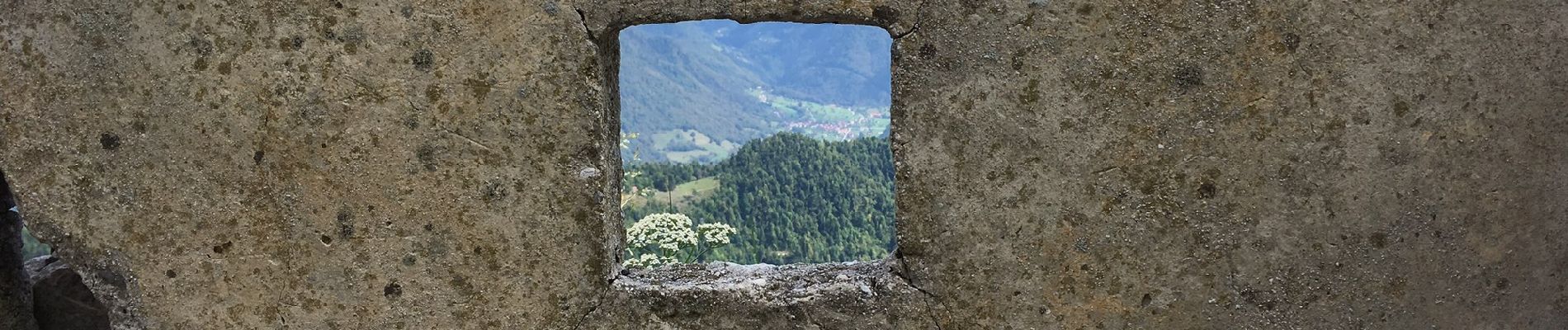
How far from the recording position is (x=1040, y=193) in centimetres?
198

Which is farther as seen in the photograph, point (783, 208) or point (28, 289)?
point (783, 208)

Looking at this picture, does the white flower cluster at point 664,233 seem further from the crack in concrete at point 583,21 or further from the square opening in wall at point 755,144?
the crack in concrete at point 583,21

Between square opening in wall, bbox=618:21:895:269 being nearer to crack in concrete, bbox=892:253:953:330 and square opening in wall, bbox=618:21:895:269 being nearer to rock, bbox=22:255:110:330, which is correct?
crack in concrete, bbox=892:253:953:330

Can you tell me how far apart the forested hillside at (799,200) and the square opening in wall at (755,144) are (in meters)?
0.02

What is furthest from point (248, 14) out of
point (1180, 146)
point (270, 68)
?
point (1180, 146)

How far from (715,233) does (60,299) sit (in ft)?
6.92

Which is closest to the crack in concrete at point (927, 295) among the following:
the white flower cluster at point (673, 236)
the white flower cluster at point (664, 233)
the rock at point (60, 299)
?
the white flower cluster at point (673, 236)

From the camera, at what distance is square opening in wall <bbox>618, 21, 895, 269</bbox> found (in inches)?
256

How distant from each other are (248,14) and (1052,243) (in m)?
1.71

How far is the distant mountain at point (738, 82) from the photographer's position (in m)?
42.1

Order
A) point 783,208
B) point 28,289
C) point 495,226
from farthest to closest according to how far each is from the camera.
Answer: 1. point 783,208
2. point 28,289
3. point 495,226

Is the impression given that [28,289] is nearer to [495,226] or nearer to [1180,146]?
[495,226]

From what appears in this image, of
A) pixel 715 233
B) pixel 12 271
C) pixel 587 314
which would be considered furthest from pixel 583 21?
pixel 715 233

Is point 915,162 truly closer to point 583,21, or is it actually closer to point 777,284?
point 777,284
